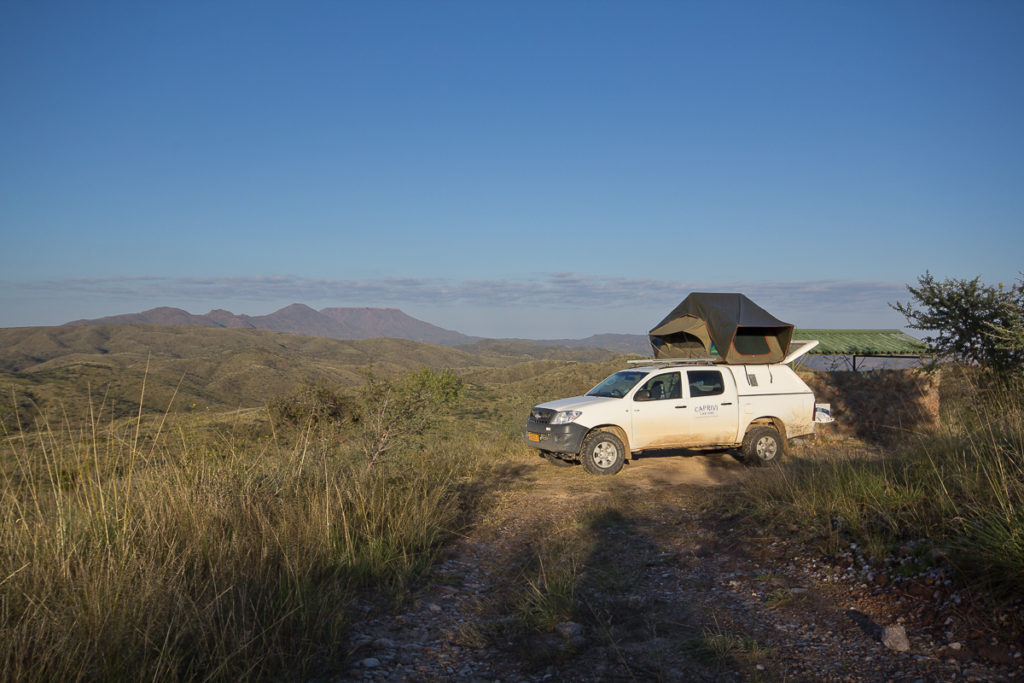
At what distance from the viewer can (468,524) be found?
25.8 ft

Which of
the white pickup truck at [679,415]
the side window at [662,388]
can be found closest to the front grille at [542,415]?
the white pickup truck at [679,415]

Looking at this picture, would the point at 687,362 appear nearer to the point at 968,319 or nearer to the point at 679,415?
the point at 679,415

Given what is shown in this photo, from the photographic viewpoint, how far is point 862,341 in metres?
31.5

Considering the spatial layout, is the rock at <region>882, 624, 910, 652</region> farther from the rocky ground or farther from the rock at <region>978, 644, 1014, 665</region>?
the rock at <region>978, 644, 1014, 665</region>

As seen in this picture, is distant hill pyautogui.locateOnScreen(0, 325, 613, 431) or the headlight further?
distant hill pyautogui.locateOnScreen(0, 325, 613, 431)

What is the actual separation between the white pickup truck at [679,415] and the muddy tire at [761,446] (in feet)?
0.06

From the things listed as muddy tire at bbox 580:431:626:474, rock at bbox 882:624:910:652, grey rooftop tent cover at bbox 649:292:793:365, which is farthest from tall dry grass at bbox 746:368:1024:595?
grey rooftop tent cover at bbox 649:292:793:365

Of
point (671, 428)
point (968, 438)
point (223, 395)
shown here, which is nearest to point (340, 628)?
point (968, 438)

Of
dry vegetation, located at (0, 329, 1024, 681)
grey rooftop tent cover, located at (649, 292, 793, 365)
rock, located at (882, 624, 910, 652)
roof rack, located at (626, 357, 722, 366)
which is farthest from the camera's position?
grey rooftop tent cover, located at (649, 292, 793, 365)

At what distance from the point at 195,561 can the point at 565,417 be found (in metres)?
7.55

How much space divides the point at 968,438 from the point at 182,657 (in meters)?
7.82

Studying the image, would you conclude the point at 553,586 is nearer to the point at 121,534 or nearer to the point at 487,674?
the point at 487,674

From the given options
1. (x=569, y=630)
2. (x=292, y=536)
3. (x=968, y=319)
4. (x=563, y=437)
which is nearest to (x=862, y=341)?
(x=968, y=319)

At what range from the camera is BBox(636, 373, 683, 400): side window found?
1203 cm
